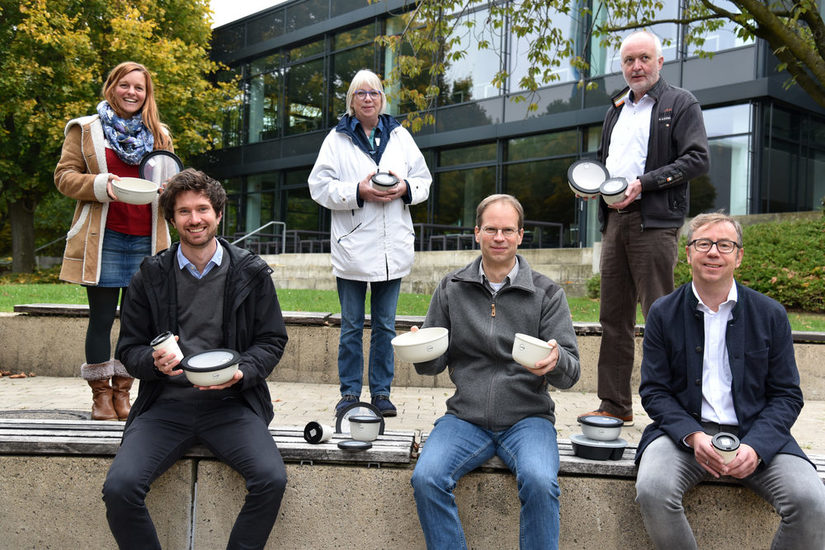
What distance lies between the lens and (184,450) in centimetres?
304

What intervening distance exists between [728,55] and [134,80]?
1356 centimetres

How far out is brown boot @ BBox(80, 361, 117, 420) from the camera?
4070 mm

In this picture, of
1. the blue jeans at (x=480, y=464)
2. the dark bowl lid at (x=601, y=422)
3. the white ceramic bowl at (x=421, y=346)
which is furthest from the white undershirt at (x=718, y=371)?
the white ceramic bowl at (x=421, y=346)

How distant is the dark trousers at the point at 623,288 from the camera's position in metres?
4.18

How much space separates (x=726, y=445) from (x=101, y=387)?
3.26 metres

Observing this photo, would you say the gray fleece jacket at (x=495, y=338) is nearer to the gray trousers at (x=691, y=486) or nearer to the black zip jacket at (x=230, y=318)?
the gray trousers at (x=691, y=486)

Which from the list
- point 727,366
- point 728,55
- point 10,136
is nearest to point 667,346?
point 727,366

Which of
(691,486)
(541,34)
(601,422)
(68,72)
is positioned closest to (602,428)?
(601,422)

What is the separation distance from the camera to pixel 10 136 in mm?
18531

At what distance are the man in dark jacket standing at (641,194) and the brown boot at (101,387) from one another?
290 centimetres

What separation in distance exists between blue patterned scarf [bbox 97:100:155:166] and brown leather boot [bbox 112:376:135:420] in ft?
4.08

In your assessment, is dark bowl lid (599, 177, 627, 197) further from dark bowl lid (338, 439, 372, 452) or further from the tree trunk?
the tree trunk

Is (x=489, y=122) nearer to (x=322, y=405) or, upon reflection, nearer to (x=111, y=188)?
(x=322, y=405)

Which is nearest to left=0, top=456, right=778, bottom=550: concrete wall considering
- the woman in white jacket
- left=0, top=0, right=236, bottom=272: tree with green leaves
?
the woman in white jacket
